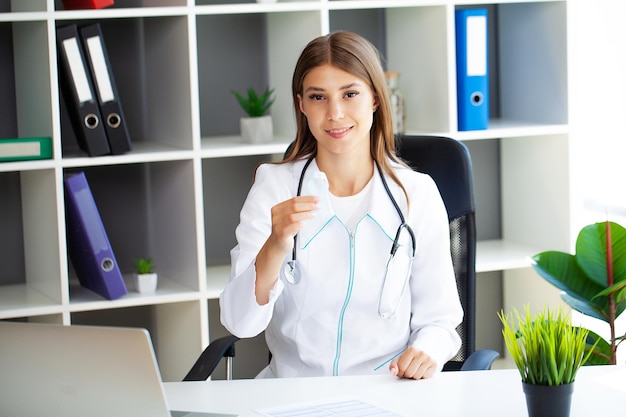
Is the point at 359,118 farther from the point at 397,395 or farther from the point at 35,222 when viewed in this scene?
the point at 35,222

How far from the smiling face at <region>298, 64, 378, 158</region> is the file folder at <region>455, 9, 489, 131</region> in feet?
3.11

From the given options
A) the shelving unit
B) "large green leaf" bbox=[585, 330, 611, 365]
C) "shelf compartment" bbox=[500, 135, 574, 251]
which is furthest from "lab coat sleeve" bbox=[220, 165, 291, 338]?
"shelf compartment" bbox=[500, 135, 574, 251]

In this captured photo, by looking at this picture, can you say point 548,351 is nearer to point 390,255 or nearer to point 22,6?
point 390,255

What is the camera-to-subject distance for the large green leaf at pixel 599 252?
8.84ft

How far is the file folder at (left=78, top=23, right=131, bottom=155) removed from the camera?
2572mm

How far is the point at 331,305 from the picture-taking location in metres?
1.95

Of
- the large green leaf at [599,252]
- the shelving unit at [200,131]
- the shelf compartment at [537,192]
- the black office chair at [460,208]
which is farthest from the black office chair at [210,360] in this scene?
the shelf compartment at [537,192]

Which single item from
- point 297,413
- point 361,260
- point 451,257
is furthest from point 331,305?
point 297,413

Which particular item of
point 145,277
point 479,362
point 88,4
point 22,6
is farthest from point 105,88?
point 479,362

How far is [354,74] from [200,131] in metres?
1.14

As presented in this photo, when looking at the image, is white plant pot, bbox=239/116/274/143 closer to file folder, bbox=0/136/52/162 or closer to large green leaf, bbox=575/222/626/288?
file folder, bbox=0/136/52/162

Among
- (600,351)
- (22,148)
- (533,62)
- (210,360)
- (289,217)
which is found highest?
(533,62)

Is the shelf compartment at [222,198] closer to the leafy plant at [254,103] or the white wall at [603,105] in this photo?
the leafy plant at [254,103]

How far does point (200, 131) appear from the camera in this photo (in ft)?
9.96
